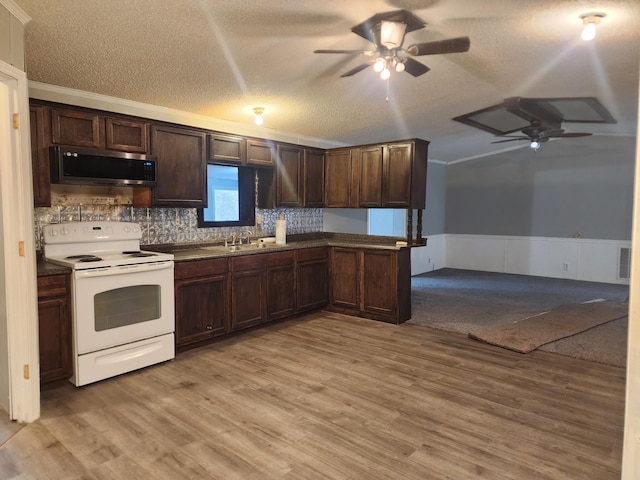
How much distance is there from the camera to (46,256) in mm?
3289

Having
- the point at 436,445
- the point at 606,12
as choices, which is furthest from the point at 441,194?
the point at 436,445

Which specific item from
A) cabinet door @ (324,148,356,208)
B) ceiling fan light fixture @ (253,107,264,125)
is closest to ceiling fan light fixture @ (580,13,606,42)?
ceiling fan light fixture @ (253,107,264,125)

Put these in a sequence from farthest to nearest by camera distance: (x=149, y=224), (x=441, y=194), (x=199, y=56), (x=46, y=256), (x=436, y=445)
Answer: (x=441, y=194) → (x=149, y=224) → (x=46, y=256) → (x=199, y=56) → (x=436, y=445)

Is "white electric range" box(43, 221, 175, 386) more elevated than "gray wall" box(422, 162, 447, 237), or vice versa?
"gray wall" box(422, 162, 447, 237)

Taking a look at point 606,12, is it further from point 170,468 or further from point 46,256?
point 46,256

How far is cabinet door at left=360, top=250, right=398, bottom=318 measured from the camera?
4.75 metres

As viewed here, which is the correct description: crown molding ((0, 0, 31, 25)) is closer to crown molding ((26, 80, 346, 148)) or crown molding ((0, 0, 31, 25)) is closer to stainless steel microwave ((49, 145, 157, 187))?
stainless steel microwave ((49, 145, 157, 187))

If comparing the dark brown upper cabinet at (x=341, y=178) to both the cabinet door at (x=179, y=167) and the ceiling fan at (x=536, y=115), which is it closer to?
the ceiling fan at (x=536, y=115)

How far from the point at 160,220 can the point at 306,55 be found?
2200 mm

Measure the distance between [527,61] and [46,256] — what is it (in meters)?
4.18

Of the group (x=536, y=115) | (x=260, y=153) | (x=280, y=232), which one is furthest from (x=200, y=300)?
(x=536, y=115)

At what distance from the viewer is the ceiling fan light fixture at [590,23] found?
246cm

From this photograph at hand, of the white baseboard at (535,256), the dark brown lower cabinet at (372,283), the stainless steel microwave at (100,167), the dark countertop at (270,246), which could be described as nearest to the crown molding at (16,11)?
the stainless steel microwave at (100,167)

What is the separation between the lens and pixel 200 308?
12.8 ft
